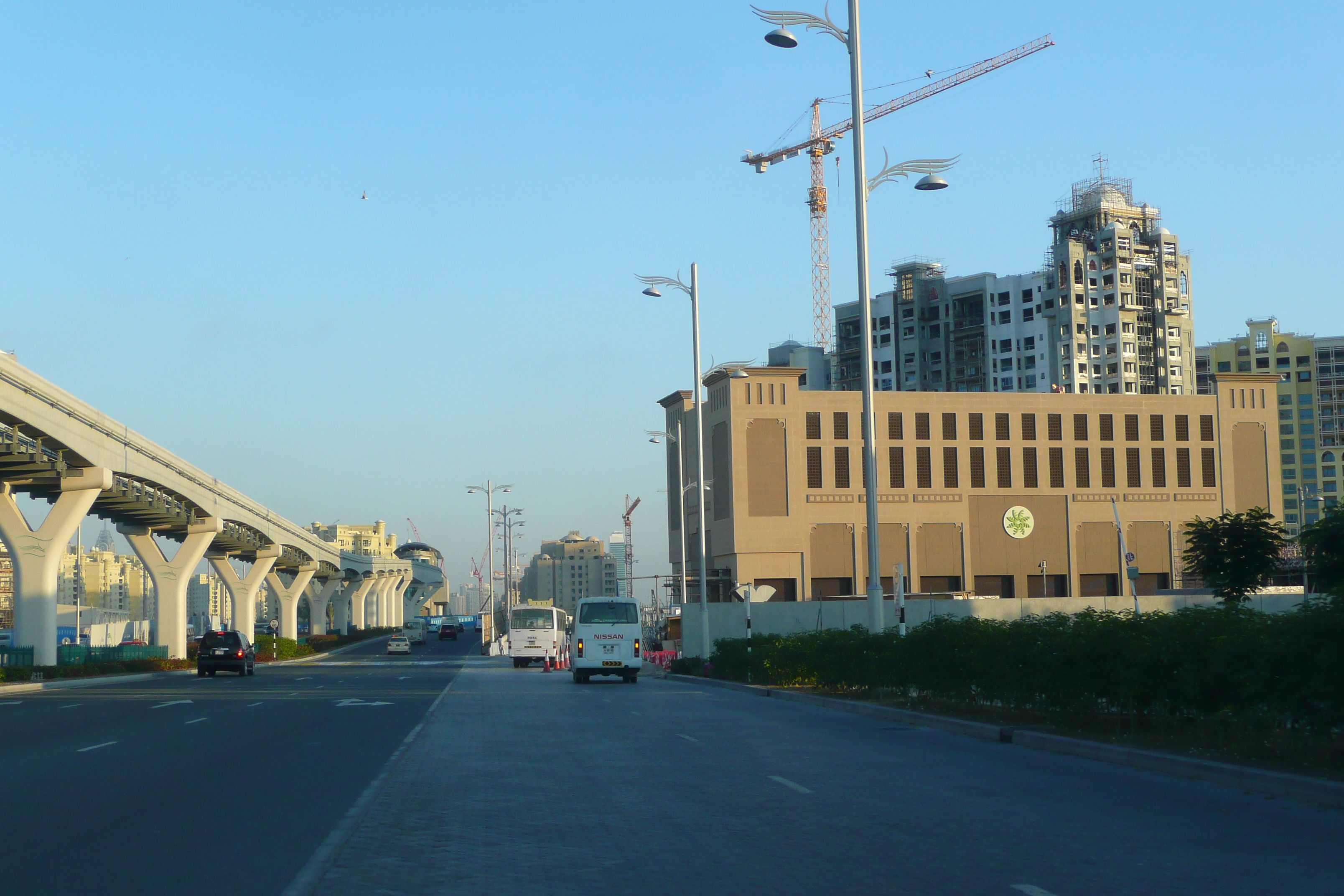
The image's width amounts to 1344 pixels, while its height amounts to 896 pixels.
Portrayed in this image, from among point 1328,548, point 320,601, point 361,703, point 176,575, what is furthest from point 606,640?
point 320,601

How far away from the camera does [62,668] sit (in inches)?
1937

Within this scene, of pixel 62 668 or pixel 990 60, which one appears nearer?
pixel 62 668

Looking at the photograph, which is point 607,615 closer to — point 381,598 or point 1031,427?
point 1031,427

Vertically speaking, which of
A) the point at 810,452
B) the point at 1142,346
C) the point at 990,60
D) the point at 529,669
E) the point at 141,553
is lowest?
the point at 529,669

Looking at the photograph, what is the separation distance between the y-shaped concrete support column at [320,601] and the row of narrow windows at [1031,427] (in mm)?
64891

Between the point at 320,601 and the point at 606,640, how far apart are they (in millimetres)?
102387

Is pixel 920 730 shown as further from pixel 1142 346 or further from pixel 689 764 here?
pixel 1142 346

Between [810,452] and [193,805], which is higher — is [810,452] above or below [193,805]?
above

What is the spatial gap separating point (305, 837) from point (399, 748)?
26.4 ft

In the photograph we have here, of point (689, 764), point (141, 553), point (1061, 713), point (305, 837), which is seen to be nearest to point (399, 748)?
point (689, 764)

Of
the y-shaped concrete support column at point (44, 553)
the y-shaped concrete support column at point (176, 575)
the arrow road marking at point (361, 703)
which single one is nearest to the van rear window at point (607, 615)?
the arrow road marking at point (361, 703)

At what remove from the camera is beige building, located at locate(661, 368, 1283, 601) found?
90812mm

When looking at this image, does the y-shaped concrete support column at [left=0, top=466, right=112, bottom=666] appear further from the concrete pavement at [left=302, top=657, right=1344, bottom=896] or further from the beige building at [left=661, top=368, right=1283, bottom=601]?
the beige building at [left=661, top=368, right=1283, bottom=601]

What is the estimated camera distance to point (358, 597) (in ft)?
529
